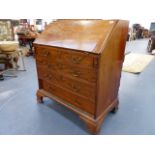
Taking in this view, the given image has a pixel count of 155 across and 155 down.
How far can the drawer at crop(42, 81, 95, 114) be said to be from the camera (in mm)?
1480

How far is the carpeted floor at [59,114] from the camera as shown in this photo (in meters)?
1.58

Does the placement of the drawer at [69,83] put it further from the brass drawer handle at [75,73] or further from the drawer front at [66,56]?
the drawer front at [66,56]

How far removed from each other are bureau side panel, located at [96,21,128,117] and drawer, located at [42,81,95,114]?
3.5 inches

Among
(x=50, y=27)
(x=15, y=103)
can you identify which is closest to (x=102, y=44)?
(x=50, y=27)

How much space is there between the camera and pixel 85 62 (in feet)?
4.25

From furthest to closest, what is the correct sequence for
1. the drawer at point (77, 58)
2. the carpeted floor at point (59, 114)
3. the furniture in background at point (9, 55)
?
the furniture in background at point (9, 55) → the carpeted floor at point (59, 114) → the drawer at point (77, 58)

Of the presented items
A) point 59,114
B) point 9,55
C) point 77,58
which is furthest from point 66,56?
point 9,55

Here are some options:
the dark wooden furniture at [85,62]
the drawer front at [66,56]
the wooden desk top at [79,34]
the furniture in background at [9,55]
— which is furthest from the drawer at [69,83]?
the furniture in background at [9,55]

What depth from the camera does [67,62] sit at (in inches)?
57.4

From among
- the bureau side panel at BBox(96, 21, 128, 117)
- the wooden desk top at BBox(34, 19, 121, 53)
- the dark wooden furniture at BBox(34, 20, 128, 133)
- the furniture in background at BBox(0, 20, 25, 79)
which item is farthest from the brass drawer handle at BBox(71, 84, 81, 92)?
the furniture in background at BBox(0, 20, 25, 79)

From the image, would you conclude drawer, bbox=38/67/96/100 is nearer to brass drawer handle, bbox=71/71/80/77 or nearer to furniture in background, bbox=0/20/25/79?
brass drawer handle, bbox=71/71/80/77

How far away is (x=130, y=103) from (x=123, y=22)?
3.83ft

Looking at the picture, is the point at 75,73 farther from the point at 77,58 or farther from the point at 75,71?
the point at 77,58
